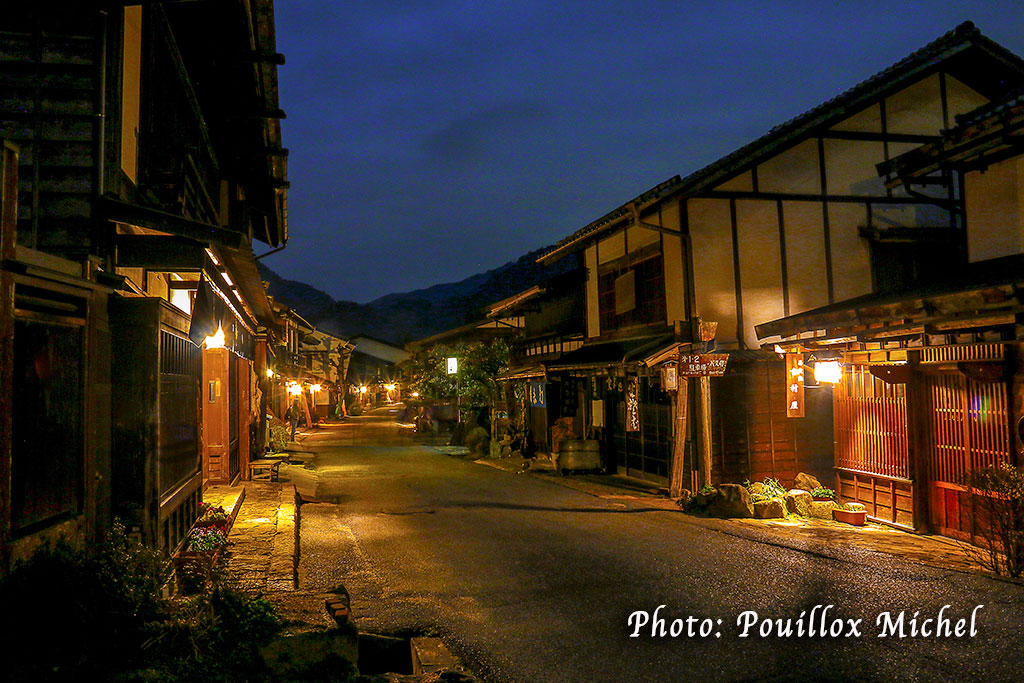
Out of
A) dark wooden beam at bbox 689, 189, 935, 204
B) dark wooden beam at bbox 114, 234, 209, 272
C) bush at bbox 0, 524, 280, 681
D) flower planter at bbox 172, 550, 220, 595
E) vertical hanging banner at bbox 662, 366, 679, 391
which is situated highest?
dark wooden beam at bbox 689, 189, 935, 204

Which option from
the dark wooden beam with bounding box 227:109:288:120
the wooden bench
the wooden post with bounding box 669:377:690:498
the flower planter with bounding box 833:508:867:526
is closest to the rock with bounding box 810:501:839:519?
the flower planter with bounding box 833:508:867:526

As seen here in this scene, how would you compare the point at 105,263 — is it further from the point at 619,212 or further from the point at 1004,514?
the point at 619,212

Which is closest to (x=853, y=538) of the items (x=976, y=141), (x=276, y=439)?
(x=976, y=141)

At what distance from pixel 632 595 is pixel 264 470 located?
14.5m

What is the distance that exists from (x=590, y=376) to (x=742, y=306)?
25.2 ft

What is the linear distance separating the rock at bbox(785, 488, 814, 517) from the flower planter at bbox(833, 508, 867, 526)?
74 cm

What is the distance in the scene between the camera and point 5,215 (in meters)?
5.09

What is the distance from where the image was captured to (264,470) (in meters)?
20.4

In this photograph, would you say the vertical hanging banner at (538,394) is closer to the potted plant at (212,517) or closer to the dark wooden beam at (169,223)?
the potted plant at (212,517)

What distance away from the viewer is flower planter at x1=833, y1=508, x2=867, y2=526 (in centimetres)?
1389

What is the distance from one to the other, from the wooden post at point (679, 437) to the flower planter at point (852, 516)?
12.7ft

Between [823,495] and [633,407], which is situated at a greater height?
[633,407]

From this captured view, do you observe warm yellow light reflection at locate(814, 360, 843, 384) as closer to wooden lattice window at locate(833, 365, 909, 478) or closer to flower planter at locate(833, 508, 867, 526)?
wooden lattice window at locate(833, 365, 909, 478)

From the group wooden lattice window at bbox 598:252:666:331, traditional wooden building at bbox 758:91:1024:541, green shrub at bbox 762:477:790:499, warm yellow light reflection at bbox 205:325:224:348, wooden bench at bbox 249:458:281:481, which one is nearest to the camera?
traditional wooden building at bbox 758:91:1024:541
